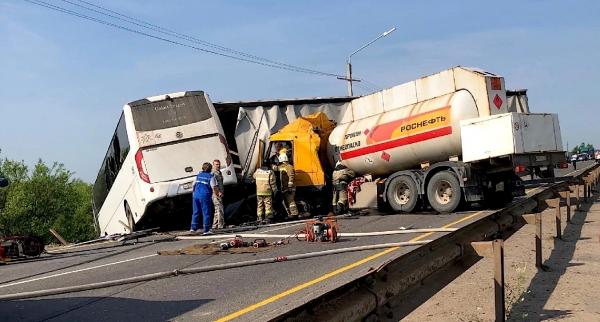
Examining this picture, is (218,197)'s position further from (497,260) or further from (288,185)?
(497,260)

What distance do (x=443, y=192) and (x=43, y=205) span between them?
42.3 meters

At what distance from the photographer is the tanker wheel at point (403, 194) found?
46.1 ft

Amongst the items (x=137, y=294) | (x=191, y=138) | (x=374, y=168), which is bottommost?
(x=137, y=294)

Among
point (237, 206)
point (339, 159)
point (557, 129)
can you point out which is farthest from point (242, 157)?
point (557, 129)

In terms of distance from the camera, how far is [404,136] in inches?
551

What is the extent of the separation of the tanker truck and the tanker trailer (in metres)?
0.02

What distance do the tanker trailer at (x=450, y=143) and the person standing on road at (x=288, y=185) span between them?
1.75m

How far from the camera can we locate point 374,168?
597 inches

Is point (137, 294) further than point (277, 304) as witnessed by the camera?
Yes

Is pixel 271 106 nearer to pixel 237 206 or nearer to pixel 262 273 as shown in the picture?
pixel 237 206

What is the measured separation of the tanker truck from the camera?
12.6 m

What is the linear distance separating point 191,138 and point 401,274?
11.3m

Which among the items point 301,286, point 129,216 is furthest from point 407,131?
point 301,286

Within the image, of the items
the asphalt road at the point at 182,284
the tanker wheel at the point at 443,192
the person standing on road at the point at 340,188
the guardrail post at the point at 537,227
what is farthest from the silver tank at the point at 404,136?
the guardrail post at the point at 537,227
